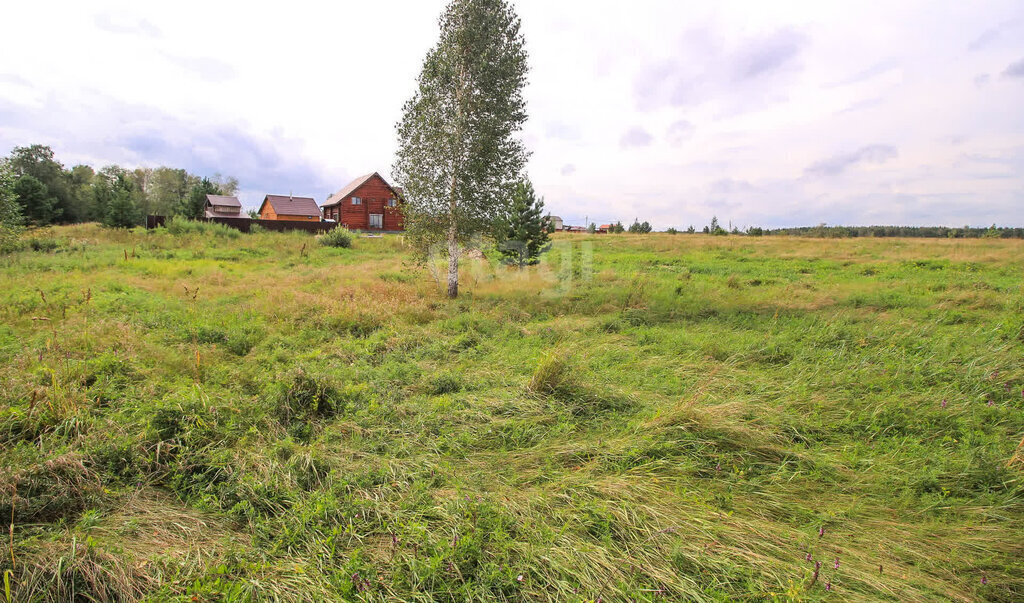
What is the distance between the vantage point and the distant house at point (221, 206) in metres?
47.4

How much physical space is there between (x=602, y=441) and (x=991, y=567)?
8.65ft

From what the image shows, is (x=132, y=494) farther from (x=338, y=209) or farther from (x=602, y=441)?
(x=338, y=209)

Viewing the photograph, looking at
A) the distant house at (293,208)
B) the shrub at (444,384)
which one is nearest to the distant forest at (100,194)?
the distant house at (293,208)

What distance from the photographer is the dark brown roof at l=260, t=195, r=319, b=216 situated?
45344 millimetres

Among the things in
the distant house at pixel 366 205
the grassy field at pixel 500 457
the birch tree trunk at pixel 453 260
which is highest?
the distant house at pixel 366 205

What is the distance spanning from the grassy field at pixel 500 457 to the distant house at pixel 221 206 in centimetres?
4764

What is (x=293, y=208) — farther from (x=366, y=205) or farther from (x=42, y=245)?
(x=42, y=245)

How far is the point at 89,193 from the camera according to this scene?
43219 millimetres

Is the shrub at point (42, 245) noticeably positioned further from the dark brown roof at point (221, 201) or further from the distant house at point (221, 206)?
the dark brown roof at point (221, 201)

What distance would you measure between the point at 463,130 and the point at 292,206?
42.4 meters

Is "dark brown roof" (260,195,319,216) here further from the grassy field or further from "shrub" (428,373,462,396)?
"shrub" (428,373,462,396)

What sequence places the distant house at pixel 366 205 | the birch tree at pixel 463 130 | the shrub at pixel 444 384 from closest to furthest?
the shrub at pixel 444 384 → the birch tree at pixel 463 130 → the distant house at pixel 366 205

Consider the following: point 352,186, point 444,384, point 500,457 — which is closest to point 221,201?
point 352,186

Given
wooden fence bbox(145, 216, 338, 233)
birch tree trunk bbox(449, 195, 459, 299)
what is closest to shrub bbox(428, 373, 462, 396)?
birch tree trunk bbox(449, 195, 459, 299)
